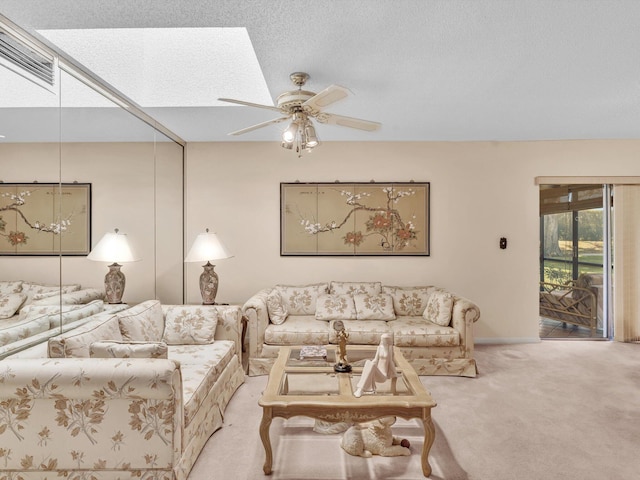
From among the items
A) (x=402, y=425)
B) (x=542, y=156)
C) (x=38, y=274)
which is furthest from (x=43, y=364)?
(x=542, y=156)

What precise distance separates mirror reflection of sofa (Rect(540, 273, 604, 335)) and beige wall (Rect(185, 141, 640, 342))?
3.14 ft

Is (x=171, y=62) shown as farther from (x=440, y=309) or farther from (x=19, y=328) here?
(x=440, y=309)

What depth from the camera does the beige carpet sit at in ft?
6.79

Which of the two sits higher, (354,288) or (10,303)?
(10,303)

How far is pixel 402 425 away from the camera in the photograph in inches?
100

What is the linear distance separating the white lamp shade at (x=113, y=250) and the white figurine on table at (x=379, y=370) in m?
2.19

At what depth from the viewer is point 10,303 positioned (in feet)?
6.86

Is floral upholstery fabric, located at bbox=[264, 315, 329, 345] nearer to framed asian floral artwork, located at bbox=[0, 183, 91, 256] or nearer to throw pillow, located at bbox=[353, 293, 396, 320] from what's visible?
throw pillow, located at bbox=[353, 293, 396, 320]

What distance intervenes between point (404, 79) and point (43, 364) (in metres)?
2.89

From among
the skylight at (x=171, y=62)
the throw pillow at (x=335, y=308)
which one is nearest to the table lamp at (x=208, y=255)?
the throw pillow at (x=335, y=308)

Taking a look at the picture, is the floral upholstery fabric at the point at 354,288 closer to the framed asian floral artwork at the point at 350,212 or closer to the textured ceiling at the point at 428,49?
the framed asian floral artwork at the point at 350,212

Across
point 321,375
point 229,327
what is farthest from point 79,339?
point 321,375

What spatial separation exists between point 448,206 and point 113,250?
12.1ft

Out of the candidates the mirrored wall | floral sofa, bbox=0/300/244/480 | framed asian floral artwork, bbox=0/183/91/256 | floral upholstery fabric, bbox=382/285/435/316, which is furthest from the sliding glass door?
framed asian floral artwork, bbox=0/183/91/256
